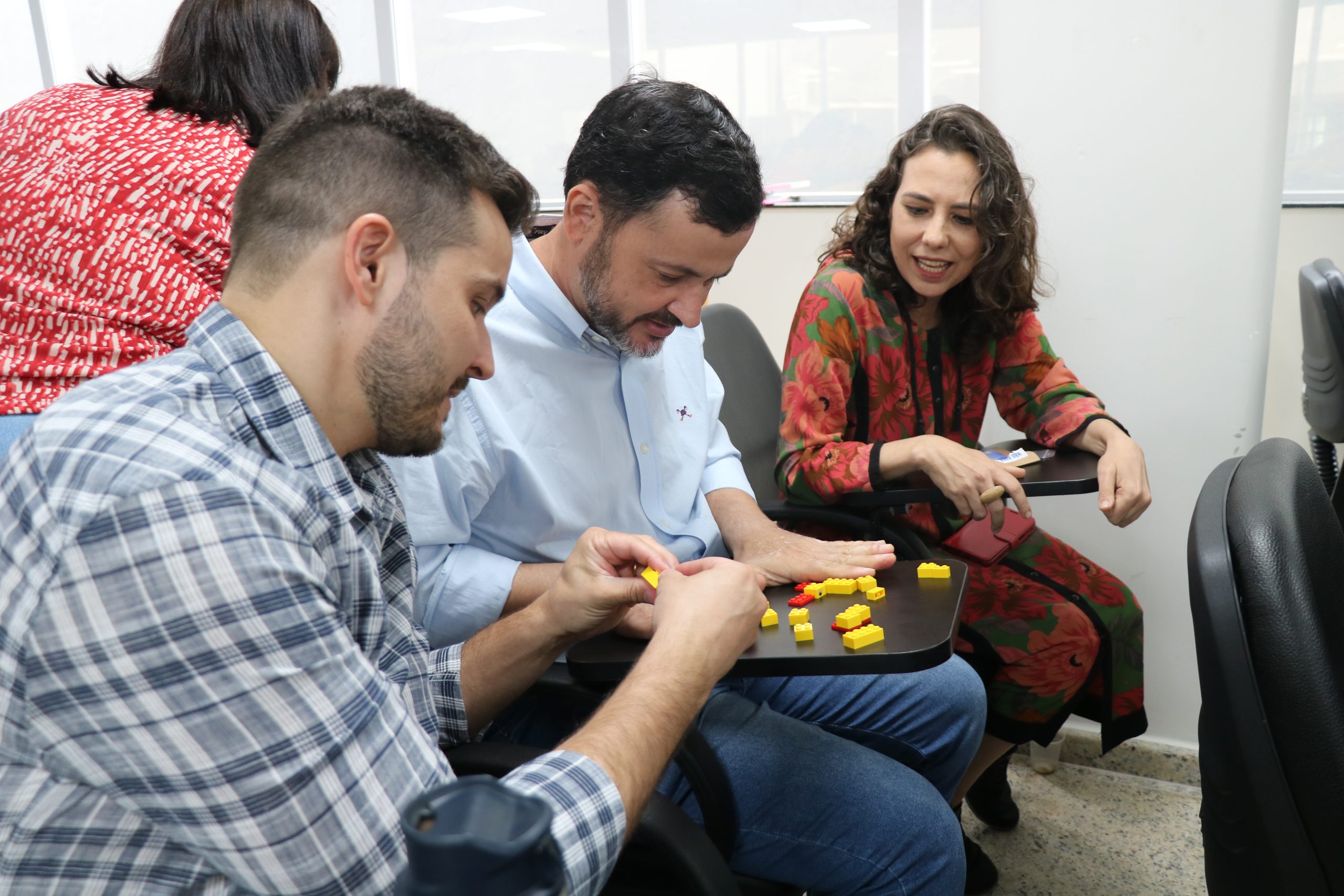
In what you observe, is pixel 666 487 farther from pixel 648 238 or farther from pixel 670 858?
pixel 670 858

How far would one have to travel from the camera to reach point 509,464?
1425 mm

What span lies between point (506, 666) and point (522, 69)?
10.1 ft

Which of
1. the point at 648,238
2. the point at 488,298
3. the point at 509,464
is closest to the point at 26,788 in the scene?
the point at 488,298

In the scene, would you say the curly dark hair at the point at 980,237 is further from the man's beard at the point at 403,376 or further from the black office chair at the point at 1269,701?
the man's beard at the point at 403,376

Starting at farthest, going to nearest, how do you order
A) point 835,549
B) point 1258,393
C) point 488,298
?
point 1258,393 → point 835,549 → point 488,298

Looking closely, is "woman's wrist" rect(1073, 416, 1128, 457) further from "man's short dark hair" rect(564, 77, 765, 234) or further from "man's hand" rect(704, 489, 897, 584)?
"man's short dark hair" rect(564, 77, 765, 234)

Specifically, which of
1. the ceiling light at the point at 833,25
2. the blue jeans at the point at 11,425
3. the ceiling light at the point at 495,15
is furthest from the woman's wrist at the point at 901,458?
the ceiling light at the point at 495,15

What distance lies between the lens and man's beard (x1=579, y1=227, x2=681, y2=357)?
58.4 inches

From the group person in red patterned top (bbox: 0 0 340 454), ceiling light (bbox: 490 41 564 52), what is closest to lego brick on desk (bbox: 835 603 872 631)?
person in red patterned top (bbox: 0 0 340 454)

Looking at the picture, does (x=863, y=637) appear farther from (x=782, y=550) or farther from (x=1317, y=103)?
(x=1317, y=103)

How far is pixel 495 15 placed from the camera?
3.78m

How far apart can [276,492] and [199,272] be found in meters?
0.74

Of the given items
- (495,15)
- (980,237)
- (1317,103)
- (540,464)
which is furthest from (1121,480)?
(495,15)

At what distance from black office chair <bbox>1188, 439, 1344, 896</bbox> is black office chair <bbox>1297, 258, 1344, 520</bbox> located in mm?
1378
